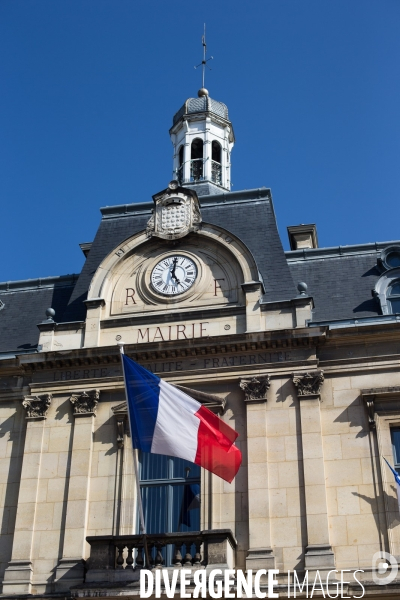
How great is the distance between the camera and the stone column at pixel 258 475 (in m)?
19.0

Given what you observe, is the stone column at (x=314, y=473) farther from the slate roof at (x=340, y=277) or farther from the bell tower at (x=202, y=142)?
the bell tower at (x=202, y=142)

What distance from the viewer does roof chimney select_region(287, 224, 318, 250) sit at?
28.4 meters

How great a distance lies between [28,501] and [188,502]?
12.5ft

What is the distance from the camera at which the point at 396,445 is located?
2009 centimetres

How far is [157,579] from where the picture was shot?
1769 cm

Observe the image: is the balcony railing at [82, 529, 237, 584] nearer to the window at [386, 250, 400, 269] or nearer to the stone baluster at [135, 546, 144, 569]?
the stone baluster at [135, 546, 144, 569]

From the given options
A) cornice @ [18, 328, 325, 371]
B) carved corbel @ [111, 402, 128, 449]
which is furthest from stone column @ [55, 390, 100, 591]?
cornice @ [18, 328, 325, 371]

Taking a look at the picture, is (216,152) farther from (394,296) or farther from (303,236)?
(394,296)

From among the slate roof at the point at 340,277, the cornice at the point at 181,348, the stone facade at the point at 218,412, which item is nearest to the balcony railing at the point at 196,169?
the stone facade at the point at 218,412

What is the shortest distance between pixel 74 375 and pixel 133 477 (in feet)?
10.6

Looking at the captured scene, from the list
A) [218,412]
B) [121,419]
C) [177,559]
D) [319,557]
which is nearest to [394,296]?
[218,412]

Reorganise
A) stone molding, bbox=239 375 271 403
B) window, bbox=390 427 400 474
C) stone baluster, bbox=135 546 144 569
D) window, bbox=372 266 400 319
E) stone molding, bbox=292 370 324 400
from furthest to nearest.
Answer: window, bbox=372 266 400 319 → stone molding, bbox=239 375 271 403 → stone molding, bbox=292 370 324 400 → window, bbox=390 427 400 474 → stone baluster, bbox=135 546 144 569

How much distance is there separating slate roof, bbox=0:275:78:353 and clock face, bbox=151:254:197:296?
3141mm

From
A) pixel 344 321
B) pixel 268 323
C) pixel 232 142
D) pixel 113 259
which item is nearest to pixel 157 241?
pixel 113 259
